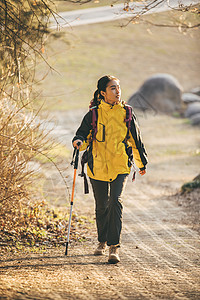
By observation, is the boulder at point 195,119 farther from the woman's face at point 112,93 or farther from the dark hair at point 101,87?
the woman's face at point 112,93

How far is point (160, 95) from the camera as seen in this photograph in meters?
20.8

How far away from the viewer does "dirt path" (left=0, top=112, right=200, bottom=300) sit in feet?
14.2

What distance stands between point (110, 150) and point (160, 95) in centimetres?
1580

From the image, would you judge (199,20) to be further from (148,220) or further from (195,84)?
(195,84)

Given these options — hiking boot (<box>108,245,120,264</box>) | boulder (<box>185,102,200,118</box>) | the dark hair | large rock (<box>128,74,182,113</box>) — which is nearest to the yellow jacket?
the dark hair

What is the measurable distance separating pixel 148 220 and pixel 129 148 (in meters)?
2.56

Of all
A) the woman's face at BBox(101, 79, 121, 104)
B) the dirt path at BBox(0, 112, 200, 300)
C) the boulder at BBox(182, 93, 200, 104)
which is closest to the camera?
the dirt path at BBox(0, 112, 200, 300)

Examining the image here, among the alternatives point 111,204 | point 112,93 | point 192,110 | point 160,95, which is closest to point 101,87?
point 112,93

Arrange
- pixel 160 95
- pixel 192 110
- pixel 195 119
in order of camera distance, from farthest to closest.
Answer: pixel 160 95 < pixel 192 110 < pixel 195 119

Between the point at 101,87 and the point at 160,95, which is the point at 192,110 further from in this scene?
the point at 101,87

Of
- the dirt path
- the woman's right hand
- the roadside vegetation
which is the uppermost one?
the roadside vegetation

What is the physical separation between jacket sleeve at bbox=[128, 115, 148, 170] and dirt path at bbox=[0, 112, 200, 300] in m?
1.14

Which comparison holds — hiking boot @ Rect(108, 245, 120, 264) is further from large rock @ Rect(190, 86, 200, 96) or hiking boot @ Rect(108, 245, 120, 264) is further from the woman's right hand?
large rock @ Rect(190, 86, 200, 96)

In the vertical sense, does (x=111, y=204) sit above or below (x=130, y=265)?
above
